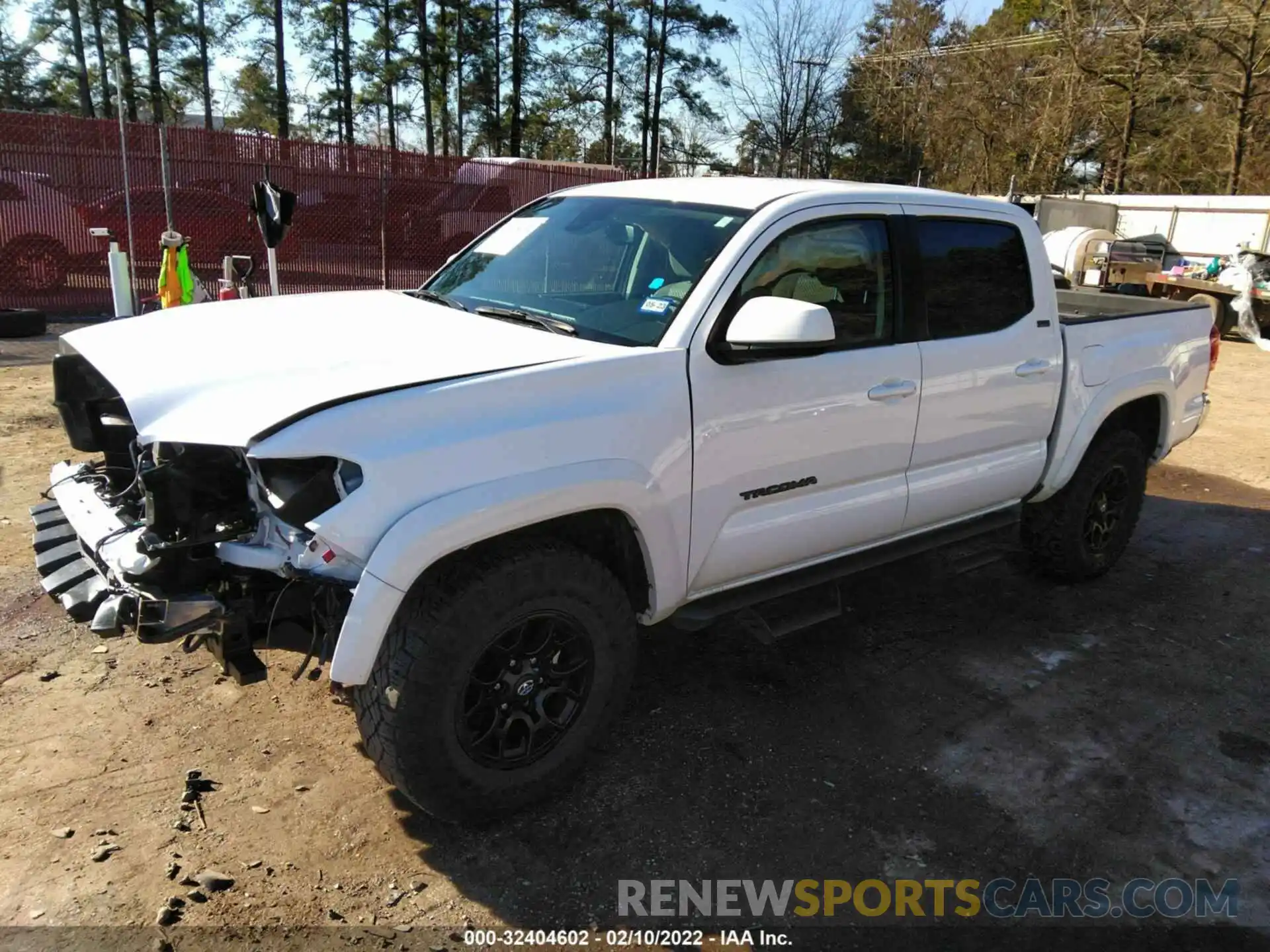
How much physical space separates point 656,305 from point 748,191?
2.45 ft

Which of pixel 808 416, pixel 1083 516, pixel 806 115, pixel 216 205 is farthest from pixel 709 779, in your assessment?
pixel 806 115

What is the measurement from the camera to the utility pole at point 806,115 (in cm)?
2886

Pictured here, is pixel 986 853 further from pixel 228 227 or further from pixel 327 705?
pixel 228 227

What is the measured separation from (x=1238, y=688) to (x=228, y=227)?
47.0 ft

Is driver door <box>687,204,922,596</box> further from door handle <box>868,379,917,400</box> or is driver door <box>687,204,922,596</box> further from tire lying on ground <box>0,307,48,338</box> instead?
tire lying on ground <box>0,307,48,338</box>

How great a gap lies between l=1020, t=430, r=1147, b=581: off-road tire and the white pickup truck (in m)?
0.66

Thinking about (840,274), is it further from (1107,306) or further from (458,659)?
(1107,306)

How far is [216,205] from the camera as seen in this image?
1422 cm

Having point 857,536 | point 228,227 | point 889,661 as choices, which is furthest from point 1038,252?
point 228,227

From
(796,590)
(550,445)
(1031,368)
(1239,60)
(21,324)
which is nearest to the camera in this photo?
(550,445)

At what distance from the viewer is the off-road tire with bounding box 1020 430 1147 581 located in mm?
4914

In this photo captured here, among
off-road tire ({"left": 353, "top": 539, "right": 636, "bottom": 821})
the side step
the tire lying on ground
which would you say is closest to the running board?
the side step

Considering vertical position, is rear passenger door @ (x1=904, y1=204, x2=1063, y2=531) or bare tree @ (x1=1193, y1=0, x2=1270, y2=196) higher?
bare tree @ (x1=1193, y1=0, x2=1270, y2=196)

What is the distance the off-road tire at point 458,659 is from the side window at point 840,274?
1210 millimetres
